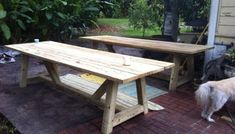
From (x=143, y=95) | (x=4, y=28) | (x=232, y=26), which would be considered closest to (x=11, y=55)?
(x=4, y=28)

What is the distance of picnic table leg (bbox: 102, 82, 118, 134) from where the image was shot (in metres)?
2.40

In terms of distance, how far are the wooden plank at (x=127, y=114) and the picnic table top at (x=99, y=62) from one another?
52cm

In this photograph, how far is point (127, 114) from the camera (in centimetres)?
273

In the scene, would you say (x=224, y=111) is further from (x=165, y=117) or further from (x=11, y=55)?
(x=11, y=55)

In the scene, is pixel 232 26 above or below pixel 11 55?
above

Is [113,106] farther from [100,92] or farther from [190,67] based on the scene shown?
[190,67]

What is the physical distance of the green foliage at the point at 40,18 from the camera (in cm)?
540

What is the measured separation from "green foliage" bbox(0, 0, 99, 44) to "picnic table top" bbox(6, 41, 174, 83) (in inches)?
81.7

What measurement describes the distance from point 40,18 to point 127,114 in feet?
13.3

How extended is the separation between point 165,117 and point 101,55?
1011 mm

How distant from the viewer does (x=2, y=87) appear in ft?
12.4

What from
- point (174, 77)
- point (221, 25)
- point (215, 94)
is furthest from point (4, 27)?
point (215, 94)

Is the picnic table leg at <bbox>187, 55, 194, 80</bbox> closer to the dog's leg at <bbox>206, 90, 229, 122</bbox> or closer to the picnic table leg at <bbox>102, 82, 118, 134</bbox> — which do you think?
the dog's leg at <bbox>206, 90, 229, 122</bbox>

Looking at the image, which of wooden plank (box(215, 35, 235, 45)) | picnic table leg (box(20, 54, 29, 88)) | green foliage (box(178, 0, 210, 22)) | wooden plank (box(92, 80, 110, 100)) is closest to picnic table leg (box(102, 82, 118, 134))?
wooden plank (box(92, 80, 110, 100))
